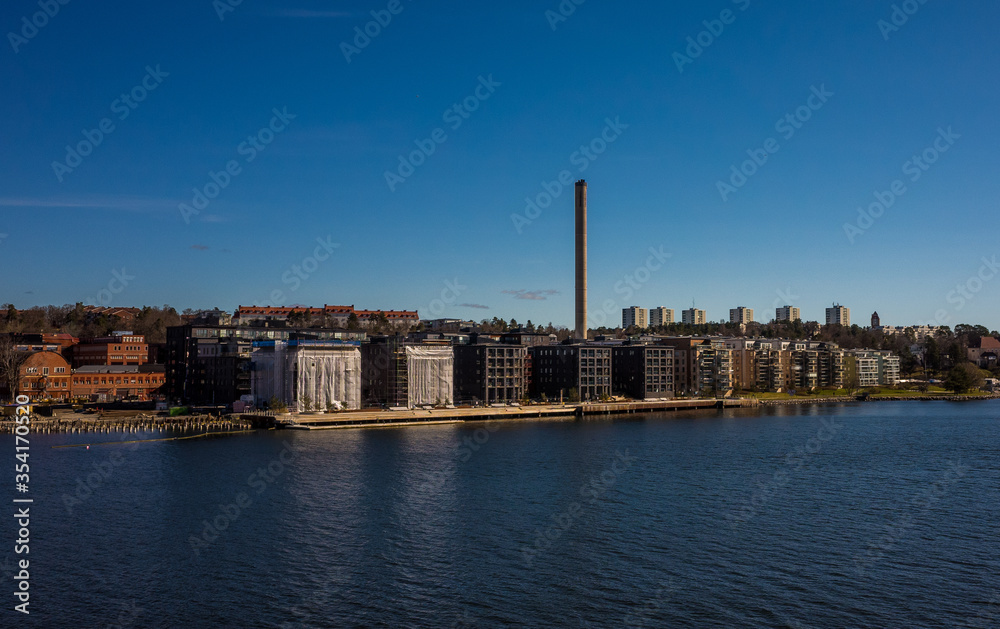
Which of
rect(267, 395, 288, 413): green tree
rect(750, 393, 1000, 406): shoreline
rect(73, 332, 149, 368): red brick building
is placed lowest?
rect(750, 393, 1000, 406): shoreline

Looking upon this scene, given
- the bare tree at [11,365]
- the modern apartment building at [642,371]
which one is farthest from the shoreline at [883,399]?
the bare tree at [11,365]

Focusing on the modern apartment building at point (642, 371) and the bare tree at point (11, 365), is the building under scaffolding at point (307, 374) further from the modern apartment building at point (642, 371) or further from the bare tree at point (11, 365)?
the modern apartment building at point (642, 371)

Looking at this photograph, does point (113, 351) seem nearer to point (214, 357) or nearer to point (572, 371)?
point (214, 357)

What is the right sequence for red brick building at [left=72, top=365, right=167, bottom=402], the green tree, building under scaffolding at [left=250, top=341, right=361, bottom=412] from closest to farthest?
the green tree → building under scaffolding at [left=250, top=341, right=361, bottom=412] → red brick building at [left=72, top=365, right=167, bottom=402]

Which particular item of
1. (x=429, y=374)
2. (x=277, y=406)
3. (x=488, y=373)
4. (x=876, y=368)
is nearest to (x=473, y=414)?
(x=429, y=374)

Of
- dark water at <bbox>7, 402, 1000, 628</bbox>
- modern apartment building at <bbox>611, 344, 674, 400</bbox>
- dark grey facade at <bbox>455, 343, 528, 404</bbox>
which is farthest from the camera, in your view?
modern apartment building at <bbox>611, 344, 674, 400</bbox>

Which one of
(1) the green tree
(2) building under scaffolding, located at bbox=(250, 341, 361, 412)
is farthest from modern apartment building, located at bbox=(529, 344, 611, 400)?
(1) the green tree

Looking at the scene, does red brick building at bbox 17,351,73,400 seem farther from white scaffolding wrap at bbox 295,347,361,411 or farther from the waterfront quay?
white scaffolding wrap at bbox 295,347,361,411
